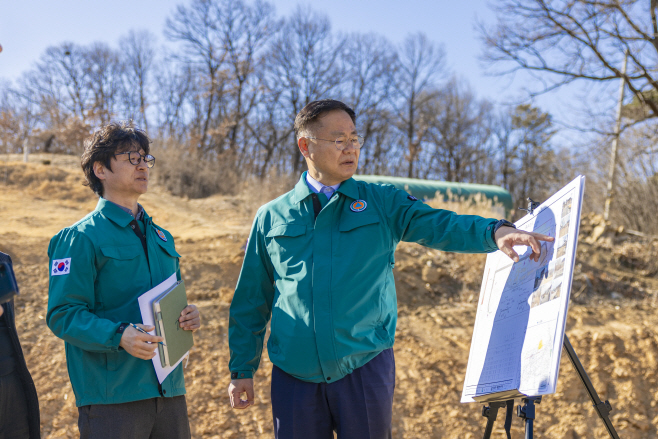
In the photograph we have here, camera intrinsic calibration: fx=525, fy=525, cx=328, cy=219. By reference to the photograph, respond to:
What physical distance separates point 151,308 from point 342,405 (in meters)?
0.92

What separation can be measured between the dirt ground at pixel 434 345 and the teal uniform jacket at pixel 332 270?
7.69ft

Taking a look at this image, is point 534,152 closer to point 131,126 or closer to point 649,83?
point 649,83

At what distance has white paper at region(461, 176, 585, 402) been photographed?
1946mm

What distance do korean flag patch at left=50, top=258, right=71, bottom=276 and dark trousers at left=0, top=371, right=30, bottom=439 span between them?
458mm

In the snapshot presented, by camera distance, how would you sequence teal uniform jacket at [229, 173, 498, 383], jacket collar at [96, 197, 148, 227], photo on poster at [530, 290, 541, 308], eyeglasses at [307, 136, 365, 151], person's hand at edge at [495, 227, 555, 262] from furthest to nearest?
eyeglasses at [307, 136, 365, 151] < jacket collar at [96, 197, 148, 227] < teal uniform jacket at [229, 173, 498, 383] < photo on poster at [530, 290, 541, 308] < person's hand at edge at [495, 227, 555, 262]

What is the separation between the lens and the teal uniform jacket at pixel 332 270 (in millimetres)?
2283

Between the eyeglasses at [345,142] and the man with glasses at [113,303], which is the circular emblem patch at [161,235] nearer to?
the man with glasses at [113,303]

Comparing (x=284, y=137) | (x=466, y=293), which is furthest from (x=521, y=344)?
(x=284, y=137)

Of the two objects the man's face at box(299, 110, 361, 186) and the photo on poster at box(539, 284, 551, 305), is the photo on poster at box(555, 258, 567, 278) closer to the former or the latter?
the photo on poster at box(539, 284, 551, 305)

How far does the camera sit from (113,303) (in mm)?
2318

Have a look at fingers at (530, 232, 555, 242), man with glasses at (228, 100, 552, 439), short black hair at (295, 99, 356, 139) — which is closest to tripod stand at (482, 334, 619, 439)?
fingers at (530, 232, 555, 242)

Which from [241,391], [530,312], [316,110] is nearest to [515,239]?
[530,312]

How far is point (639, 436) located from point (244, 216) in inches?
395

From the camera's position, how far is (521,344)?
2178 mm
